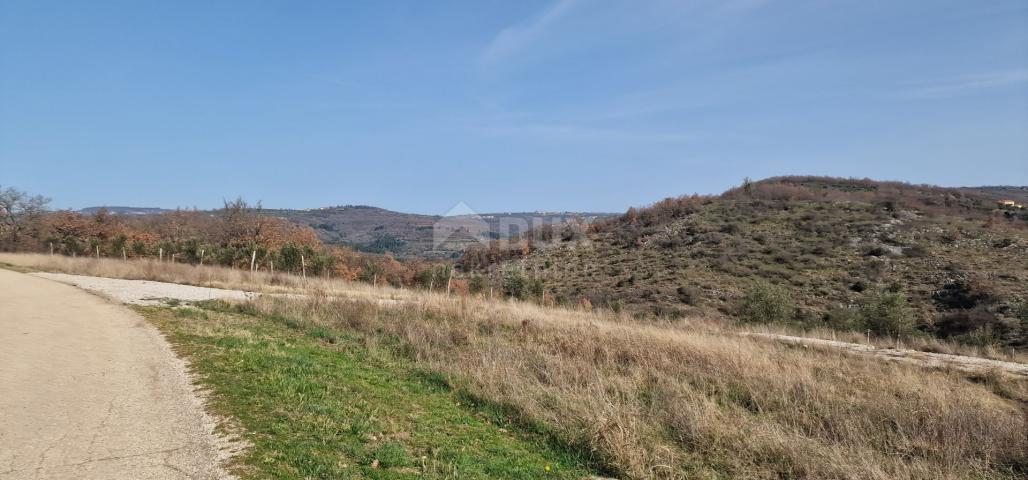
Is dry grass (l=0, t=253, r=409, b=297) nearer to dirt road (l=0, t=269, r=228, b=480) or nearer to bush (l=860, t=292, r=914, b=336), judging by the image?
dirt road (l=0, t=269, r=228, b=480)

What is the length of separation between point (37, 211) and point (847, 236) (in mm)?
77949

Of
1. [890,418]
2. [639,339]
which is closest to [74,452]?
[890,418]

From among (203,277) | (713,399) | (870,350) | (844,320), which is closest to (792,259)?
(844,320)

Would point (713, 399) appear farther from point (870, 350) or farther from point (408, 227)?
point (408, 227)

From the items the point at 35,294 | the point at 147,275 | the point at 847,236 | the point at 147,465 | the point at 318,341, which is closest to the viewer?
the point at 147,465

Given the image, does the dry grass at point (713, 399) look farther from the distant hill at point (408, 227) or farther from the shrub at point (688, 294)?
the distant hill at point (408, 227)

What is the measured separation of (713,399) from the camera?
29.5ft

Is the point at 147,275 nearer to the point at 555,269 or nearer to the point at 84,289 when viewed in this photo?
the point at 84,289

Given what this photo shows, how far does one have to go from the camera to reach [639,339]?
14.1 m

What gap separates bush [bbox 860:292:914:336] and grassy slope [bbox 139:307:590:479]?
24.2 meters

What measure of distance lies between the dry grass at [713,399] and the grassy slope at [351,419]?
Result: 684mm

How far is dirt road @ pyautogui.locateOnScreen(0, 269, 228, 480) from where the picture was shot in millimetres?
4754

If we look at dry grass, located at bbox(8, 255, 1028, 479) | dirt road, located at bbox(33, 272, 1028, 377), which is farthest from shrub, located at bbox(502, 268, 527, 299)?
dry grass, located at bbox(8, 255, 1028, 479)

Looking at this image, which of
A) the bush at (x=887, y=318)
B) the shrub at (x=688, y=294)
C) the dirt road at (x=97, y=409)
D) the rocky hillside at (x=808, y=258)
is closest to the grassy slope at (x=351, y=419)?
the dirt road at (x=97, y=409)
